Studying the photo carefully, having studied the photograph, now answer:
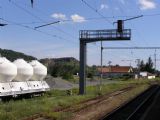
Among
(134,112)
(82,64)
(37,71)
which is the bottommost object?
(134,112)

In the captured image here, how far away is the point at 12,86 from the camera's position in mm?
37625

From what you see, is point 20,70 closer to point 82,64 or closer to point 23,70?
point 23,70

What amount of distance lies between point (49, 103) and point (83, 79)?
23173 mm

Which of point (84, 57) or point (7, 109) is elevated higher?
point (84, 57)

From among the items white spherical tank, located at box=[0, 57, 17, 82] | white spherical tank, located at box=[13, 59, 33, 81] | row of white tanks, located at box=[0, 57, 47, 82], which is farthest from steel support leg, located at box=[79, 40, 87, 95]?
white spherical tank, located at box=[0, 57, 17, 82]

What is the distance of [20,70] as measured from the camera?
4169 cm

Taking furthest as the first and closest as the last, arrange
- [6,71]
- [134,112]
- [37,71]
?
[37,71] → [6,71] → [134,112]

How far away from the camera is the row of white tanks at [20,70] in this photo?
37.2 metres

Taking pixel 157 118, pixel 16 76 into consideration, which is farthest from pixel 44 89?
pixel 157 118

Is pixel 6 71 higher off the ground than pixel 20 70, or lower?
lower

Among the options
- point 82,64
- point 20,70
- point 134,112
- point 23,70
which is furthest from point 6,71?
point 82,64

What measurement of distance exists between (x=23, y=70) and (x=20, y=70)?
446mm

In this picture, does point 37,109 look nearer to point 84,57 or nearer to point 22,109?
point 22,109

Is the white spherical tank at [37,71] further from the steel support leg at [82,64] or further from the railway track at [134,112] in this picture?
the railway track at [134,112]
